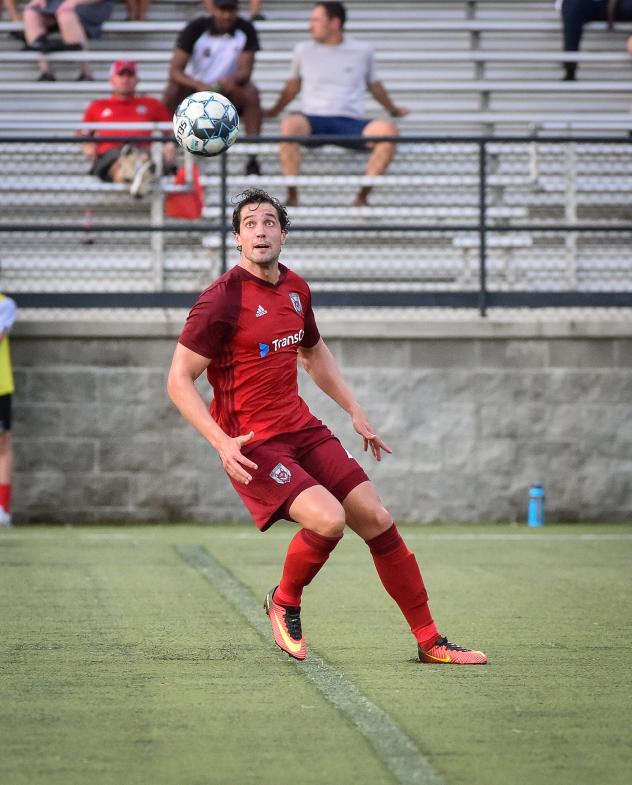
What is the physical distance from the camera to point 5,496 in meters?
11.7

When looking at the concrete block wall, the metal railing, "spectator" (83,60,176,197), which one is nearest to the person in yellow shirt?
the concrete block wall

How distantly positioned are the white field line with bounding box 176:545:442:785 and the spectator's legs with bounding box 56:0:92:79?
9.34 meters

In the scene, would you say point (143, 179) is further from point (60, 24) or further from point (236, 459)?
point (236, 459)

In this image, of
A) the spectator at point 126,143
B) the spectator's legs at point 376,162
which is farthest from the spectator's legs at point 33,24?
the spectator's legs at point 376,162

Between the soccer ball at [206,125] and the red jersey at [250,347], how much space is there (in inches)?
119

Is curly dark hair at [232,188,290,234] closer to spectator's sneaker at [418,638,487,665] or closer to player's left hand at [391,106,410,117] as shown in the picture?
spectator's sneaker at [418,638,487,665]

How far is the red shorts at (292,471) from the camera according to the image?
233 inches

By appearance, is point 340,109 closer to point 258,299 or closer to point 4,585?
point 4,585

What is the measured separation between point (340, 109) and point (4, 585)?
7.12 meters

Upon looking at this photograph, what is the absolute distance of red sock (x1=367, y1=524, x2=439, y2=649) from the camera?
6031 mm

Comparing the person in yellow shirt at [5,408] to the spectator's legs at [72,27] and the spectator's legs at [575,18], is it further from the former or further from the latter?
the spectator's legs at [575,18]

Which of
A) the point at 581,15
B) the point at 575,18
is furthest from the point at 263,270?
the point at 581,15

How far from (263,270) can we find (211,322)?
0.36m

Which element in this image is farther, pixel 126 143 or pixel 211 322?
pixel 126 143
